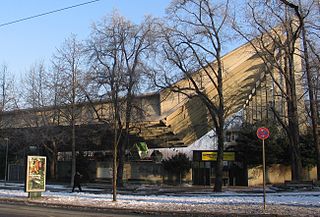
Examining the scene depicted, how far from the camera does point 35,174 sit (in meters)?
27.8

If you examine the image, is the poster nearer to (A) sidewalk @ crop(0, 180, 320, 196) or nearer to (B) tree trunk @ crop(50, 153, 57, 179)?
(A) sidewalk @ crop(0, 180, 320, 196)

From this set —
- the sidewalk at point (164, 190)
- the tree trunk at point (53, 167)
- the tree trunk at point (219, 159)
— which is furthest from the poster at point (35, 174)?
the tree trunk at point (53, 167)

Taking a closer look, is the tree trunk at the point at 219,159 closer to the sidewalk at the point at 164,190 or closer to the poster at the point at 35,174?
the sidewalk at the point at 164,190

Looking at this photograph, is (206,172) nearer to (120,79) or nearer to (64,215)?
(120,79)

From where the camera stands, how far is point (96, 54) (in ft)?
118

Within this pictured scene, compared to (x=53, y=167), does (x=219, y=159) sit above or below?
above

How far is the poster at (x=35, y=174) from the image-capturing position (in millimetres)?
27109

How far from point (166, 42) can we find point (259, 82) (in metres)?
23.1

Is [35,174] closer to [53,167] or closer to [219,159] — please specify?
[219,159]

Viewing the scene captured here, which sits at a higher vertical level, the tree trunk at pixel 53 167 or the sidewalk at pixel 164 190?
the tree trunk at pixel 53 167

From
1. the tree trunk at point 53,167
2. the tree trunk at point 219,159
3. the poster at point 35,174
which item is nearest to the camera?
the poster at point 35,174

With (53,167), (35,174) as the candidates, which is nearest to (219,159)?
(35,174)

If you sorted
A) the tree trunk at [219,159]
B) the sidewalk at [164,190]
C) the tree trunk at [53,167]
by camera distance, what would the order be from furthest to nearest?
the tree trunk at [53,167] → the sidewalk at [164,190] → the tree trunk at [219,159]

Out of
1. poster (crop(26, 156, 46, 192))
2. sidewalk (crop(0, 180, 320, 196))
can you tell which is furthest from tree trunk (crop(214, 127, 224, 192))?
poster (crop(26, 156, 46, 192))
